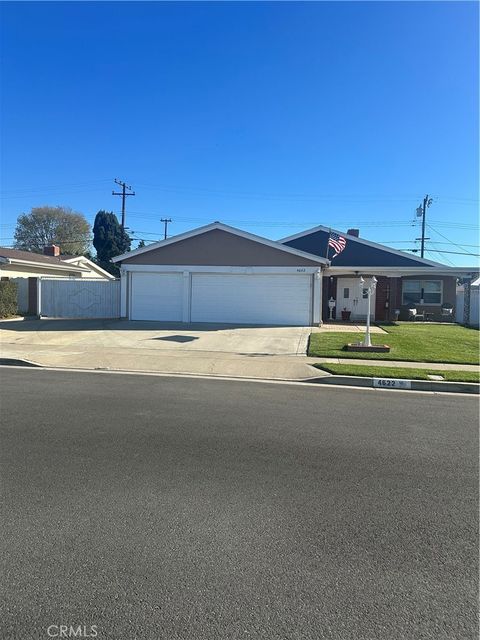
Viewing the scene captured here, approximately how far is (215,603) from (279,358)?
9.83 meters

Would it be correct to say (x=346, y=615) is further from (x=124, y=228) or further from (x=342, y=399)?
(x=124, y=228)

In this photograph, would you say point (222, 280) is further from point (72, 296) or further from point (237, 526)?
point (237, 526)

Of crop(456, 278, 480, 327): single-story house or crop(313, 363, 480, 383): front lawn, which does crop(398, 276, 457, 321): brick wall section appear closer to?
crop(456, 278, 480, 327): single-story house

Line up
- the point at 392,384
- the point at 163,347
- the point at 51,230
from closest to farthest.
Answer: the point at 392,384
the point at 163,347
the point at 51,230

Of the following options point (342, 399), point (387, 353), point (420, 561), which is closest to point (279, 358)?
point (387, 353)

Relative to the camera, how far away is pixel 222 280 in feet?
69.6

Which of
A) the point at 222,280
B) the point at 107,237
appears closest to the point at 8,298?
the point at 222,280

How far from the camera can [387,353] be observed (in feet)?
40.7

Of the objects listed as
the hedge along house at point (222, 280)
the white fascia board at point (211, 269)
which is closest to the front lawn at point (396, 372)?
the hedge along house at point (222, 280)

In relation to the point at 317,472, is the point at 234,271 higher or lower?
higher

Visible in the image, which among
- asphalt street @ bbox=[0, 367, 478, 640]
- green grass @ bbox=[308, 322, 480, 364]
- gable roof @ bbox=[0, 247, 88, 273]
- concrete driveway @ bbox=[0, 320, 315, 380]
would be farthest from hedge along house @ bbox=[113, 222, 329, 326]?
asphalt street @ bbox=[0, 367, 478, 640]

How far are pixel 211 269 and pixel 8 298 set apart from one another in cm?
984

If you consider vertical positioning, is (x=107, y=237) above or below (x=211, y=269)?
above

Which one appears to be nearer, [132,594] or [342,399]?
[132,594]
